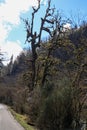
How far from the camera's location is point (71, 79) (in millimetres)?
26438

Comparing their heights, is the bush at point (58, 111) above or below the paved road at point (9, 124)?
above

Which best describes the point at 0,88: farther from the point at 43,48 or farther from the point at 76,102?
the point at 76,102

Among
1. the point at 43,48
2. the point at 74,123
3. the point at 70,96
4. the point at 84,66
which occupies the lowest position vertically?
the point at 74,123

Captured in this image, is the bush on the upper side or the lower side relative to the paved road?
upper

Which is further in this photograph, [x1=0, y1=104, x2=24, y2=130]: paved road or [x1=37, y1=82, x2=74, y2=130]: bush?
[x1=0, y1=104, x2=24, y2=130]: paved road

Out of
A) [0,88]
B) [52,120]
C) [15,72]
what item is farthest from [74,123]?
[15,72]

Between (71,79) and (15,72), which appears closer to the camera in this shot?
(71,79)

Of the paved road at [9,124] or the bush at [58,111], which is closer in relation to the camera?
the bush at [58,111]

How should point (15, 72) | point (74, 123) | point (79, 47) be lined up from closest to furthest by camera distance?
point (74, 123), point (79, 47), point (15, 72)

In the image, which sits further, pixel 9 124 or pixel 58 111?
pixel 9 124

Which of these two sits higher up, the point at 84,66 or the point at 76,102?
the point at 84,66

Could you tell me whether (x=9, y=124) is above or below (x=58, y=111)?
below

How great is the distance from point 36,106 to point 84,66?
6.14 m

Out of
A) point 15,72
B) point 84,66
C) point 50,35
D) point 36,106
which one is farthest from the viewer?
point 15,72
